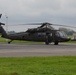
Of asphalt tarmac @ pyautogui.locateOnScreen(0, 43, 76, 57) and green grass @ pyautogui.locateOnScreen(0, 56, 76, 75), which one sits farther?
asphalt tarmac @ pyautogui.locateOnScreen(0, 43, 76, 57)

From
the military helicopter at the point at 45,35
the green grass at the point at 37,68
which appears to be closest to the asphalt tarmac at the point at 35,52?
the green grass at the point at 37,68

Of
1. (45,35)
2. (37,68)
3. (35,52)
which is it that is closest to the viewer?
(37,68)

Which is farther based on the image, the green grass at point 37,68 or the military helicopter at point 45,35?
the military helicopter at point 45,35

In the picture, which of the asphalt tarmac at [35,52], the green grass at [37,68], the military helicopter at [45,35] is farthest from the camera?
the military helicopter at [45,35]

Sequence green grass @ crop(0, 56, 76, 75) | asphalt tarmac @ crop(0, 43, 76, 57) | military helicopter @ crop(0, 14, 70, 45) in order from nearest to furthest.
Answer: green grass @ crop(0, 56, 76, 75) < asphalt tarmac @ crop(0, 43, 76, 57) < military helicopter @ crop(0, 14, 70, 45)

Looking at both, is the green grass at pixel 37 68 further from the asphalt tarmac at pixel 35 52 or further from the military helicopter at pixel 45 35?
the military helicopter at pixel 45 35

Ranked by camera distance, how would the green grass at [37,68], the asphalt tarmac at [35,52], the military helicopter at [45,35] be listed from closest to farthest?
the green grass at [37,68] → the asphalt tarmac at [35,52] → the military helicopter at [45,35]

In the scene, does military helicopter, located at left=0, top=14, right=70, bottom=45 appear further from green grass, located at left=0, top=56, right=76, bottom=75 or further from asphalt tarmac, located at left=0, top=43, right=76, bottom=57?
green grass, located at left=0, top=56, right=76, bottom=75

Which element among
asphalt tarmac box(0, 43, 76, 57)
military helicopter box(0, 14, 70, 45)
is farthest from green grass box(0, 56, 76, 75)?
military helicopter box(0, 14, 70, 45)

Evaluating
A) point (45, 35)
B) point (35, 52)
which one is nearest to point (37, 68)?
Result: point (35, 52)

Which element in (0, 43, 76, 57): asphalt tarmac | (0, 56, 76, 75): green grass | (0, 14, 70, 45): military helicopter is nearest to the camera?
(0, 56, 76, 75): green grass

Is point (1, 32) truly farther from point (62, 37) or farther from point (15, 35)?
point (62, 37)

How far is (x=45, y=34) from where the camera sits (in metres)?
53.1

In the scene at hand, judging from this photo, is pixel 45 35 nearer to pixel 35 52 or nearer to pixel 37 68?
pixel 35 52
